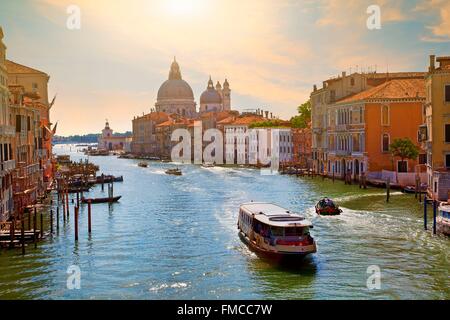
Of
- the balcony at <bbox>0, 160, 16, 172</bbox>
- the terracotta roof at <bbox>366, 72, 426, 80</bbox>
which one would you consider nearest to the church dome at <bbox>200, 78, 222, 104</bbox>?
the terracotta roof at <bbox>366, 72, 426, 80</bbox>

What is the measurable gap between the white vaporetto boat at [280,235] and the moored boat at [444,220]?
4.85 metres

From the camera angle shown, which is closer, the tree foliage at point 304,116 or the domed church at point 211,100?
the tree foliage at point 304,116

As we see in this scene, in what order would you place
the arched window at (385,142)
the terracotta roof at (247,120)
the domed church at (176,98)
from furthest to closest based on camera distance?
the domed church at (176,98)
the terracotta roof at (247,120)
the arched window at (385,142)

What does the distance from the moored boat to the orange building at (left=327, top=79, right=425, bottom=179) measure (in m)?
17.3

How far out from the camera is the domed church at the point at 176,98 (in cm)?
12438

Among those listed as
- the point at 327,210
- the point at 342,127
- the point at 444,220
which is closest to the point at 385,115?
the point at 342,127

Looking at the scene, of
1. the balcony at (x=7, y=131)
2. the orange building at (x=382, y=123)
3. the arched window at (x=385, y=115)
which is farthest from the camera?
the arched window at (x=385, y=115)

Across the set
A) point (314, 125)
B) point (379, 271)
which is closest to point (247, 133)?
point (314, 125)

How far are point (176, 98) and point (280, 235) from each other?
4309 inches

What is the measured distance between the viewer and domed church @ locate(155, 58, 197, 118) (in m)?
124

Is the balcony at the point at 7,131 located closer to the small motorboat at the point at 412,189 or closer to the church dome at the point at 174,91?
the small motorboat at the point at 412,189

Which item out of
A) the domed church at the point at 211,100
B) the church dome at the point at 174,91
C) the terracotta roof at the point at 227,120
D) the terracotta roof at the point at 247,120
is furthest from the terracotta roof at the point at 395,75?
the church dome at the point at 174,91

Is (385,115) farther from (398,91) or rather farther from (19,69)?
(19,69)
